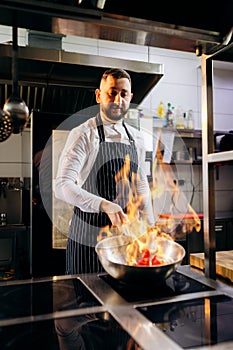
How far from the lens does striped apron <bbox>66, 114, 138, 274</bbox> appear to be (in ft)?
4.73

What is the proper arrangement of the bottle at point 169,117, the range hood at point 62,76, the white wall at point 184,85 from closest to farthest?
the range hood at point 62,76
the bottle at point 169,117
the white wall at point 184,85

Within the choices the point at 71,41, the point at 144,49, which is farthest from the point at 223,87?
the point at 71,41

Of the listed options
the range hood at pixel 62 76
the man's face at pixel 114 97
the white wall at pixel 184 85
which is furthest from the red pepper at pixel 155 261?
the white wall at pixel 184 85

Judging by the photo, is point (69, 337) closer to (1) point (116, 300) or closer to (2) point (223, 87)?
(1) point (116, 300)

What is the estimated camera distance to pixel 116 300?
0.62m

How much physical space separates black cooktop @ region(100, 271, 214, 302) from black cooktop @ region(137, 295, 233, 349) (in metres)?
0.04

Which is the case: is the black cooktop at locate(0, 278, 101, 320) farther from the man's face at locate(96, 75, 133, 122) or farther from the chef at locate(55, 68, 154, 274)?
the man's face at locate(96, 75, 133, 122)

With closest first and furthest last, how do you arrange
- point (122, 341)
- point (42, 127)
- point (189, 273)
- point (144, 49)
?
point (122, 341) → point (189, 273) → point (42, 127) → point (144, 49)

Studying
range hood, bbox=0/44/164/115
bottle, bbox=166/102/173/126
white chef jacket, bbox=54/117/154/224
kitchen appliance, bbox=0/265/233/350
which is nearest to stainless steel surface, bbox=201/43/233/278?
kitchen appliance, bbox=0/265/233/350

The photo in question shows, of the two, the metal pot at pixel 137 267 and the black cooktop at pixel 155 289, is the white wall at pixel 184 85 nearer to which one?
the metal pot at pixel 137 267

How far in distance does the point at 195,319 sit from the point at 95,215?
0.92m

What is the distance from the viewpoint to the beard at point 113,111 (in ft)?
4.92

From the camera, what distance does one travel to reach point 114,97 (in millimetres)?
1463

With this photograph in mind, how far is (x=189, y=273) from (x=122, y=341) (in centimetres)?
41
